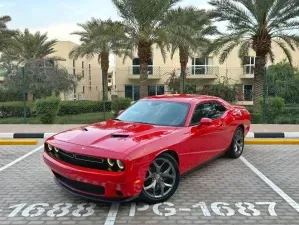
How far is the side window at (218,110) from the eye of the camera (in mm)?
6215

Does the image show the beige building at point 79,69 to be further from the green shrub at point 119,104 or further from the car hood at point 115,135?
the car hood at point 115,135

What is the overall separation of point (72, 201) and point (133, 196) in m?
1.04

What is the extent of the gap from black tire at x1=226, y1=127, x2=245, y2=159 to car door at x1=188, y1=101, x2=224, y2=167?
80cm

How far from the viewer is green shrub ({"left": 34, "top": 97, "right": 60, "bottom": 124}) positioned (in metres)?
12.4

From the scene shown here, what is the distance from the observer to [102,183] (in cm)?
396

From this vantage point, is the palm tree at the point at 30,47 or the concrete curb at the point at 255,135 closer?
the concrete curb at the point at 255,135

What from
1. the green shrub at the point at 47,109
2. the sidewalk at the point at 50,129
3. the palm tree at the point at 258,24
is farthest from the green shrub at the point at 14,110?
the palm tree at the point at 258,24

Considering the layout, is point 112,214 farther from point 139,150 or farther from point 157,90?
point 157,90

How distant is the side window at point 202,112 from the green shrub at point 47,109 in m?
7.94

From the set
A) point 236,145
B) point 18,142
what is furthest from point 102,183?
point 18,142

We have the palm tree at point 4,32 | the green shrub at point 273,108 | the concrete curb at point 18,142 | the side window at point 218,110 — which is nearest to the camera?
the side window at point 218,110

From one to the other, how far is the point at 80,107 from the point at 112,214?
51.6 feet

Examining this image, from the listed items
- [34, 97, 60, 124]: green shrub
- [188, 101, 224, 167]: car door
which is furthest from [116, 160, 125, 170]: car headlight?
[34, 97, 60, 124]: green shrub

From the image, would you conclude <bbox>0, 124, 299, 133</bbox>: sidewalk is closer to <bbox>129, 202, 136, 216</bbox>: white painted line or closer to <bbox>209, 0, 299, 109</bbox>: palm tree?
<bbox>209, 0, 299, 109</bbox>: palm tree
